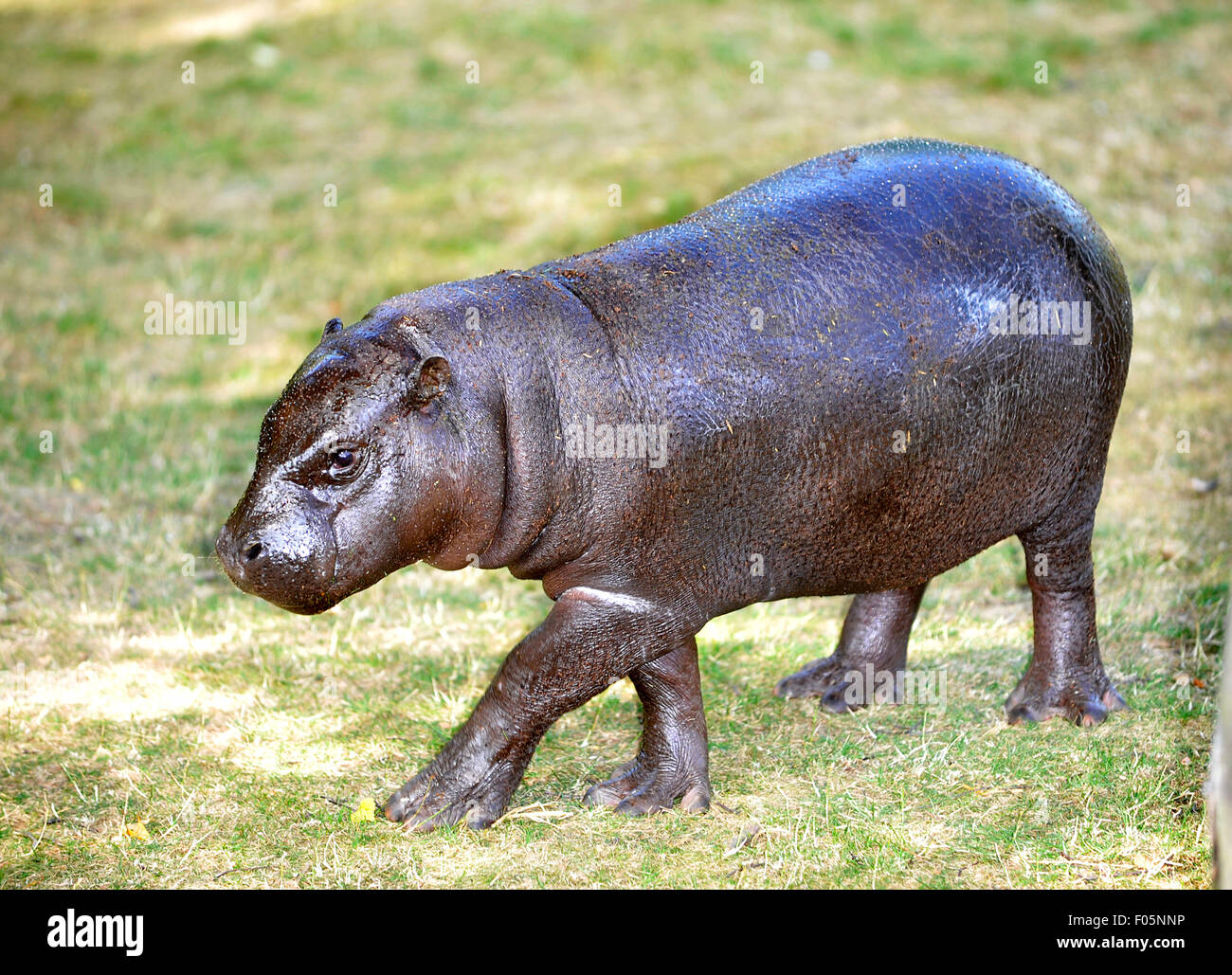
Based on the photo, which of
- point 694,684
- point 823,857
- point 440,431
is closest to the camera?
point 440,431

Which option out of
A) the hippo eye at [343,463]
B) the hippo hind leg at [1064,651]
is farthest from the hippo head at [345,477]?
the hippo hind leg at [1064,651]

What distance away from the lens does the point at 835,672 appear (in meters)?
5.64

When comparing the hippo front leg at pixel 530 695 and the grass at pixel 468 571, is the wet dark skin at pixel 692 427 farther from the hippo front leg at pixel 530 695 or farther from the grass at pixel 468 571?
the grass at pixel 468 571

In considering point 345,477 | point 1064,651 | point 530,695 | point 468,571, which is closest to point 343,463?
point 345,477

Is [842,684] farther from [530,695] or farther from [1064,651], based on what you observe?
[530,695]

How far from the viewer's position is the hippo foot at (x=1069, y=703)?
528 centimetres

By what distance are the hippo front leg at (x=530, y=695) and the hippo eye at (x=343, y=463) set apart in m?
0.79

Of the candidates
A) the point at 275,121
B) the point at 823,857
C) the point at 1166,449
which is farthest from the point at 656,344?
the point at 275,121

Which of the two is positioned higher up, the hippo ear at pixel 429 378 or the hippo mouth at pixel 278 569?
the hippo ear at pixel 429 378

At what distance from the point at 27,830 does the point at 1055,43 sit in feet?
37.7

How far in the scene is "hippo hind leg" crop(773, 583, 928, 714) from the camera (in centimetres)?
556

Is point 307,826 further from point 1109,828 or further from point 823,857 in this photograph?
point 1109,828

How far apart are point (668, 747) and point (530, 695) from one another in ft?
1.91

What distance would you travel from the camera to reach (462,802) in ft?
15.2
